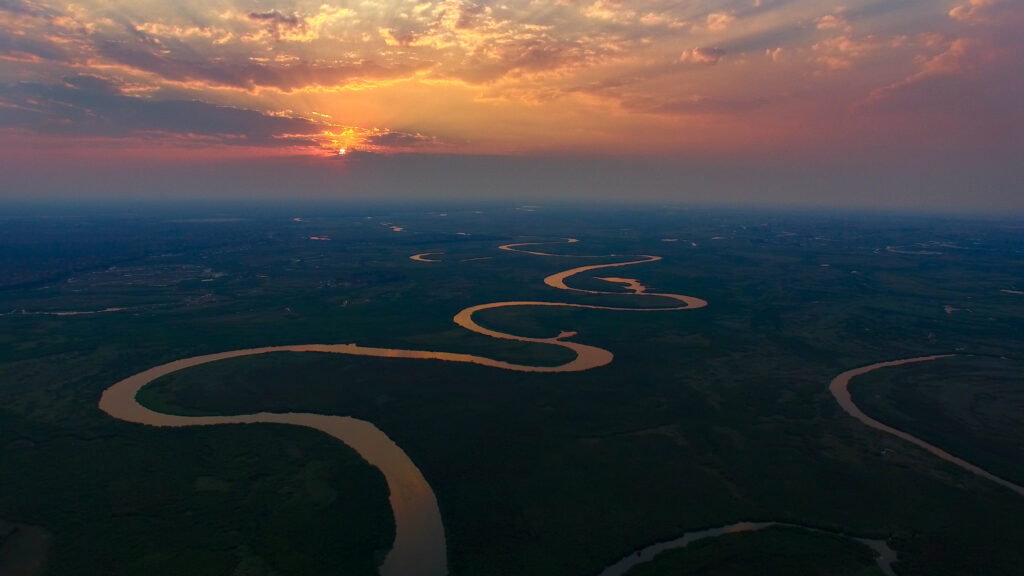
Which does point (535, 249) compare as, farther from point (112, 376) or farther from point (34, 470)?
point (34, 470)

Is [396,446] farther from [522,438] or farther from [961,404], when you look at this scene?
[961,404]

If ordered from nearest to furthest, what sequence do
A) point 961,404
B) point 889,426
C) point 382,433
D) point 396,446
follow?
point 396,446 < point 382,433 < point 889,426 < point 961,404

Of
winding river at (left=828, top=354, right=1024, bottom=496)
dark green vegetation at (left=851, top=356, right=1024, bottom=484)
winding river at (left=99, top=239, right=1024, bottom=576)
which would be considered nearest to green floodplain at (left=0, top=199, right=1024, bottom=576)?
dark green vegetation at (left=851, top=356, right=1024, bottom=484)

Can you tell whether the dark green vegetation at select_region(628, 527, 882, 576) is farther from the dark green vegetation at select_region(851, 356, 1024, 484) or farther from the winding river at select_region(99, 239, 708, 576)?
the dark green vegetation at select_region(851, 356, 1024, 484)

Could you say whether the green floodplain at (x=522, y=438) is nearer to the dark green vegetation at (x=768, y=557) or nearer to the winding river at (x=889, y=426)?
the dark green vegetation at (x=768, y=557)

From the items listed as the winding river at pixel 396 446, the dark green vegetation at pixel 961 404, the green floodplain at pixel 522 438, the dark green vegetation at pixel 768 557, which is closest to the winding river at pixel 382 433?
the winding river at pixel 396 446

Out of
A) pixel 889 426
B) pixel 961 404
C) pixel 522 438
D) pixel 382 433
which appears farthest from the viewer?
pixel 961 404

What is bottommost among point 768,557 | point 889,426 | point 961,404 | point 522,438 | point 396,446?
point 396,446

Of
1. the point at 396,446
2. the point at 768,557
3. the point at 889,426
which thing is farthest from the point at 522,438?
the point at 889,426

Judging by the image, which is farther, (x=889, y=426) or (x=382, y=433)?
(x=889, y=426)
